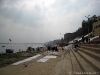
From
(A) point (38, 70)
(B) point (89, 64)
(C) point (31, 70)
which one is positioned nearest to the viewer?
(B) point (89, 64)

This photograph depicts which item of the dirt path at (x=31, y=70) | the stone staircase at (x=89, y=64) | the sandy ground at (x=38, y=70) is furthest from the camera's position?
the dirt path at (x=31, y=70)

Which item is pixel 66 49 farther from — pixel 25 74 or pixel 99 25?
pixel 25 74

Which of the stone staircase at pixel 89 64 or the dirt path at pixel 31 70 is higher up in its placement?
the stone staircase at pixel 89 64

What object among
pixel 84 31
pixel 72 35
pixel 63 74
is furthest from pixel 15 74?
pixel 72 35

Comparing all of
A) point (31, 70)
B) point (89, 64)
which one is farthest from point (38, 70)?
point (89, 64)

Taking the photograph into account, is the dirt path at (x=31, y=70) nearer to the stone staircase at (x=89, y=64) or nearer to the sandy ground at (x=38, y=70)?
the sandy ground at (x=38, y=70)

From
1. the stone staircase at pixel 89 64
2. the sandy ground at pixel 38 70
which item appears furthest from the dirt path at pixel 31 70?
the stone staircase at pixel 89 64

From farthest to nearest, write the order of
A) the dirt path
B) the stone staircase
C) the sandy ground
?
the dirt path < the sandy ground < the stone staircase

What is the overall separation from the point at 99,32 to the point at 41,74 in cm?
2474

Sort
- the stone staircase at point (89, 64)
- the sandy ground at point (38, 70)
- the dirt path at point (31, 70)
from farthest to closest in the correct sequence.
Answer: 1. the dirt path at point (31, 70)
2. the sandy ground at point (38, 70)
3. the stone staircase at point (89, 64)

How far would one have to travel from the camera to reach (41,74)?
799 centimetres

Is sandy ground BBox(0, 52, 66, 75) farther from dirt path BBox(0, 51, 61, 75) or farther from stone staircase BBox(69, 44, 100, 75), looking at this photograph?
stone staircase BBox(69, 44, 100, 75)

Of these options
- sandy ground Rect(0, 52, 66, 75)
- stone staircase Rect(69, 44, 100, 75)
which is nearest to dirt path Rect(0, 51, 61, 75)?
sandy ground Rect(0, 52, 66, 75)

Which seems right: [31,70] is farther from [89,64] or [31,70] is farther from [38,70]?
[89,64]
